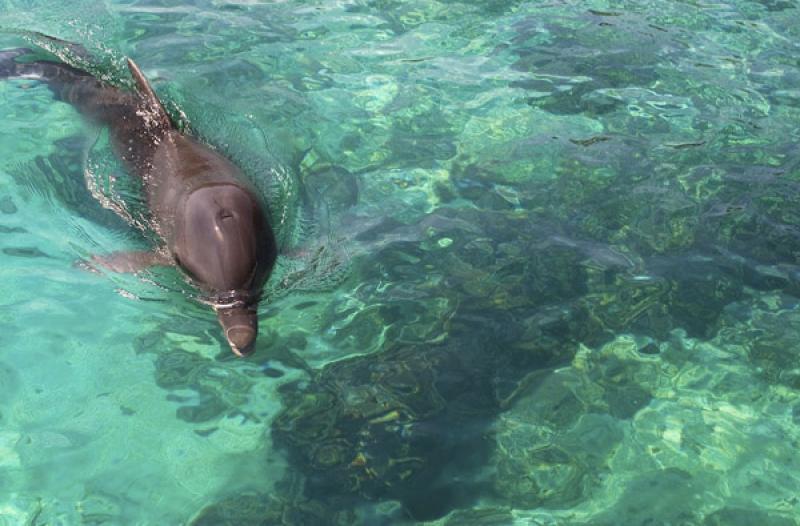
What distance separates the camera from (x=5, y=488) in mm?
4809

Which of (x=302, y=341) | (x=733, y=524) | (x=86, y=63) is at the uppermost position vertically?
(x=86, y=63)

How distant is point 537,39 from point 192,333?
21.3 ft

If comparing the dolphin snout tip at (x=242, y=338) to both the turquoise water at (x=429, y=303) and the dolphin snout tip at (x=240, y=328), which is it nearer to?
the dolphin snout tip at (x=240, y=328)

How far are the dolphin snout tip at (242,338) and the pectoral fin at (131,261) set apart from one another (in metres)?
0.97

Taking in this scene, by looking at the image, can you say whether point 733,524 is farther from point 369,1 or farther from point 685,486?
point 369,1

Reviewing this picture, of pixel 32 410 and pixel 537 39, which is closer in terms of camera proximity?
pixel 32 410

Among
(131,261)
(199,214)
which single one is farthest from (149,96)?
(199,214)

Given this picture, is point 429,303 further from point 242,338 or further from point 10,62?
point 10,62

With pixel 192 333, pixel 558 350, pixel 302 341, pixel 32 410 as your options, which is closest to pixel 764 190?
pixel 558 350

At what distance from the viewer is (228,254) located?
220 inches

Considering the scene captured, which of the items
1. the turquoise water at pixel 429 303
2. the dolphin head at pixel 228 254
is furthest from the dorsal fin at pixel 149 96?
the dolphin head at pixel 228 254

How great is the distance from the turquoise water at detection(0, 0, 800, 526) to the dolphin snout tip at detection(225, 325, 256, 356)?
0.31m

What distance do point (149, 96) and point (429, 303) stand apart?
2.87 metres

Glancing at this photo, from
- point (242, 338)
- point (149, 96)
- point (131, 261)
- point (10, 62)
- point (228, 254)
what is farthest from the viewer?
point (10, 62)
